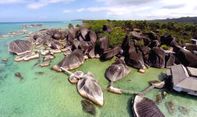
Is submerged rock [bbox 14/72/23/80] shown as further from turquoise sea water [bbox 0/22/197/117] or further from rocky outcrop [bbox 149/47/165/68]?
rocky outcrop [bbox 149/47/165/68]

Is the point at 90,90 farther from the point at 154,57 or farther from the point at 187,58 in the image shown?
the point at 187,58

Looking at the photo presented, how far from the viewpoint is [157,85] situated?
1642 centimetres

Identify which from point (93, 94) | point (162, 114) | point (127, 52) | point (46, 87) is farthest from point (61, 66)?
point (162, 114)

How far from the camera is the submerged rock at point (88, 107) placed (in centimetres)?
1258

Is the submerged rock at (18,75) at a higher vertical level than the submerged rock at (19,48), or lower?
lower

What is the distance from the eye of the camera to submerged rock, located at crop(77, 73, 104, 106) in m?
13.6

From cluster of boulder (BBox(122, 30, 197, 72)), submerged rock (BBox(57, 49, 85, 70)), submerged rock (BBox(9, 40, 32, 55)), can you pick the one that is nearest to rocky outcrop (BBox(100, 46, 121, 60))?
cluster of boulder (BBox(122, 30, 197, 72))

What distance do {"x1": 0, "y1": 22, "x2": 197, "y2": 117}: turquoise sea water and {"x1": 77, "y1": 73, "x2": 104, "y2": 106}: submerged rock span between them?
0.46 m

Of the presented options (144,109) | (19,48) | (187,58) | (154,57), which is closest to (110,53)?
(154,57)

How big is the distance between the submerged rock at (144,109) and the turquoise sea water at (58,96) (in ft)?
1.98

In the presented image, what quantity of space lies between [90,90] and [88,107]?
1.65 meters

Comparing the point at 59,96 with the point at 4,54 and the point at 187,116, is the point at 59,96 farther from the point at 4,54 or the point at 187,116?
A: the point at 4,54

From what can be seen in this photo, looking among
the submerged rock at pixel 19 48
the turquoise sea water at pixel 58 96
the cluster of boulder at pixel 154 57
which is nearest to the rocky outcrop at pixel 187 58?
the cluster of boulder at pixel 154 57

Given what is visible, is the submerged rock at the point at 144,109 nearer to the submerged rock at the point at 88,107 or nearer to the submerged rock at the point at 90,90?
the submerged rock at the point at 90,90
